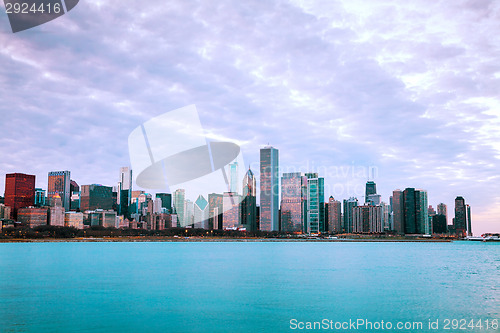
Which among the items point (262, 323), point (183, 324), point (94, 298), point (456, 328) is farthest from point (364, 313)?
point (94, 298)

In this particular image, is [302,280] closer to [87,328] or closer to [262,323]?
[262,323]

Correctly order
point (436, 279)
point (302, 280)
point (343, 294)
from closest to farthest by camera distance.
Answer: point (343, 294) < point (302, 280) < point (436, 279)

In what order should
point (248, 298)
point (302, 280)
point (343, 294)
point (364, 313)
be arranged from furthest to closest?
point (302, 280)
point (343, 294)
point (248, 298)
point (364, 313)

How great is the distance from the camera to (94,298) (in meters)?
42.9

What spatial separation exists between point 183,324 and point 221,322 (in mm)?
2865

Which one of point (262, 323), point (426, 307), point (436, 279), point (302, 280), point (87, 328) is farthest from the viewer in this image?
point (436, 279)

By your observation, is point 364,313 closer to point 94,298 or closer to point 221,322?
point 221,322

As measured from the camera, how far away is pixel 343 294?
1843 inches

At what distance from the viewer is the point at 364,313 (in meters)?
37.0

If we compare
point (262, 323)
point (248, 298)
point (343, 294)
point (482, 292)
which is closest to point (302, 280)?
point (343, 294)

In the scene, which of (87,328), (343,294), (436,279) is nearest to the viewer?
(87,328)

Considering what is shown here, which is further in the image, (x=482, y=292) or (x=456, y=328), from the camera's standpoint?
(x=482, y=292)

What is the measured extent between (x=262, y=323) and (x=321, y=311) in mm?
6751

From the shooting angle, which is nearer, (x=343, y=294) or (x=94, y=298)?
(x=94, y=298)
